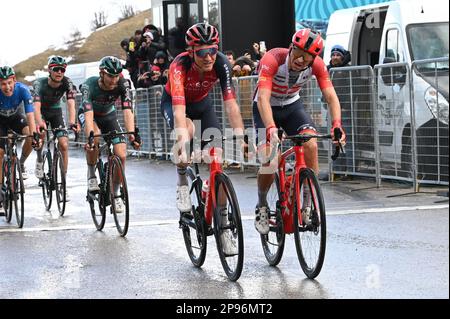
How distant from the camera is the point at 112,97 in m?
12.0

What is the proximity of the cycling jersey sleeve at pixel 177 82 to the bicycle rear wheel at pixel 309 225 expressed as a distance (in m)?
1.30

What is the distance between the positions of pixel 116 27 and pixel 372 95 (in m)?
84.8

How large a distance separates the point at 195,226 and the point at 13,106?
5.07 m

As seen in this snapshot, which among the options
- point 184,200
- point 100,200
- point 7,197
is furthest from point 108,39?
point 184,200

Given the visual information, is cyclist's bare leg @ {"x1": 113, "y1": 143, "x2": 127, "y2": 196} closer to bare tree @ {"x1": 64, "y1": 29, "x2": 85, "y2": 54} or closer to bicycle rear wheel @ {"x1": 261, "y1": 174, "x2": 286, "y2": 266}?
bicycle rear wheel @ {"x1": 261, "y1": 174, "x2": 286, "y2": 266}

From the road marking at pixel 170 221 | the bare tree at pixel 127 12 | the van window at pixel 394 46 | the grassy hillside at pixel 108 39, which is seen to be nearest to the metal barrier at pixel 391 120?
the van window at pixel 394 46

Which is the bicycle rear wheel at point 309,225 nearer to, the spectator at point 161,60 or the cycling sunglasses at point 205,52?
the cycling sunglasses at point 205,52

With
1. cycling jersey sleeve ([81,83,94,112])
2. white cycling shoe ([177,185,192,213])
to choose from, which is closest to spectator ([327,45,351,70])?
cycling jersey sleeve ([81,83,94,112])

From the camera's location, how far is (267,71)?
28.0 ft

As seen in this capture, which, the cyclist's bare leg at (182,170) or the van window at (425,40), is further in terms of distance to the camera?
the van window at (425,40)

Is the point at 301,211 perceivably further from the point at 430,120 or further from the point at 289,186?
the point at 430,120

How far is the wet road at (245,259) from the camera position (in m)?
7.86

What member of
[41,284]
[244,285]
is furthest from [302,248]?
[41,284]
